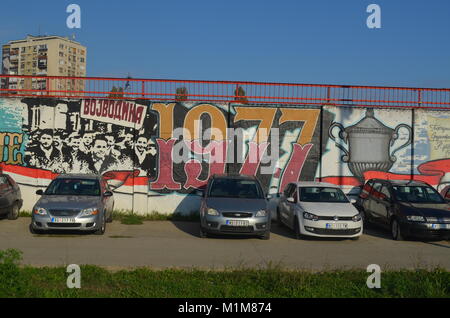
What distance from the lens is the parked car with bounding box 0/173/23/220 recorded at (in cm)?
1433

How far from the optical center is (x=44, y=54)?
281 feet

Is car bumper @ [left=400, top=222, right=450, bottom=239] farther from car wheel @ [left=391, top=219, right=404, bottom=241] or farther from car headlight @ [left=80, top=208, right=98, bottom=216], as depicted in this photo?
car headlight @ [left=80, top=208, right=98, bottom=216]

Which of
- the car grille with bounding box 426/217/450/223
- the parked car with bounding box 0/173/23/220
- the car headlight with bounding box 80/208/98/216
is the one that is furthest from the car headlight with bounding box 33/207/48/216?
the car grille with bounding box 426/217/450/223

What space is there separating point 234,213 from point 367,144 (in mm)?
7530

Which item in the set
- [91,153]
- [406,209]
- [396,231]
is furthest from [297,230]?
[91,153]

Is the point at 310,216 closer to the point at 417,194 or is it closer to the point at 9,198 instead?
the point at 417,194

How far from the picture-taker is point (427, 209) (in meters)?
12.8

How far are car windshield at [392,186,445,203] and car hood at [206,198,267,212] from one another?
4108 mm

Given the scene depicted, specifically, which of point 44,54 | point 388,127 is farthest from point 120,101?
point 44,54

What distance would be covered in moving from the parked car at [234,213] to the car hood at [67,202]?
2948 mm

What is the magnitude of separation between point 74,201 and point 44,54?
80899mm

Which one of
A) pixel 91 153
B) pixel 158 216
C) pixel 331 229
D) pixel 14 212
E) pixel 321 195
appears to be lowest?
pixel 158 216

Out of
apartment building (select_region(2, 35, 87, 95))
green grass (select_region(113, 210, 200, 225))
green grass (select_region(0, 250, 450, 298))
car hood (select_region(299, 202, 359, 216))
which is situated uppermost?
apartment building (select_region(2, 35, 87, 95))
